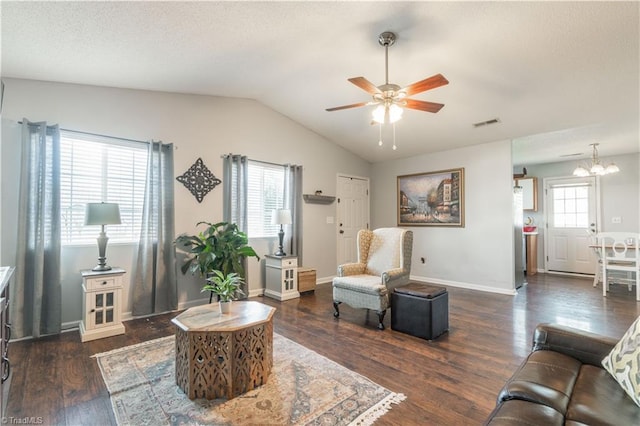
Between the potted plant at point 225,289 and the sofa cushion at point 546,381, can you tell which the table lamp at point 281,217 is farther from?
Result: the sofa cushion at point 546,381

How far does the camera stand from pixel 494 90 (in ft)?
11.7

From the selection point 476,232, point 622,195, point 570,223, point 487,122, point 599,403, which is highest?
point 487,122

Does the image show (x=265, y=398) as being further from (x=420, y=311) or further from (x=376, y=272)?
(x=376, y=272)

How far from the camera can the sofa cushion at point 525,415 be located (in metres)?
1.03

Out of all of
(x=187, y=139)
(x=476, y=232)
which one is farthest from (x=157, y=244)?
(x=476, y=232)

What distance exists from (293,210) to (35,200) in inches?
126

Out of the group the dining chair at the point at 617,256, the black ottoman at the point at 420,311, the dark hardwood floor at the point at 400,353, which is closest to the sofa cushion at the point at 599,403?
the dark hardwood floor at the point at 400,353

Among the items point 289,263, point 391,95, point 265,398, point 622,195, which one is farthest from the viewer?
point 622,195

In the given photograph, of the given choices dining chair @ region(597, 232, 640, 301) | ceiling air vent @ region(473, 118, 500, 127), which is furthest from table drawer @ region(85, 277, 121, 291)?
dining chair @ region(597, 232, 640, 301)

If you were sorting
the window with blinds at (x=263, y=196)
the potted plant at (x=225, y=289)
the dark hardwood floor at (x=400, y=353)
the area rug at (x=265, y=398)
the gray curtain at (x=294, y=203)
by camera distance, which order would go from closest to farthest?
the area rug at (x=265, y=398) < the dark hardwood floor at (x=400, y=353) < the potted plant at (x=225, y=289) < the window with blinds at (x=263, y=196) < the gray curtain at (x=294, y=203)

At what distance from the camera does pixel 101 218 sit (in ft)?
Result: 9.85

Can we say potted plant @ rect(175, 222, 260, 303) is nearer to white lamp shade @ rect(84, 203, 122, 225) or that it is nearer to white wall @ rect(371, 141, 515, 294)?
white lamp shade @ rect(84, 203, 122, 225)

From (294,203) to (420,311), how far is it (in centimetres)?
283

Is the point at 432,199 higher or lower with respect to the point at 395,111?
lower
